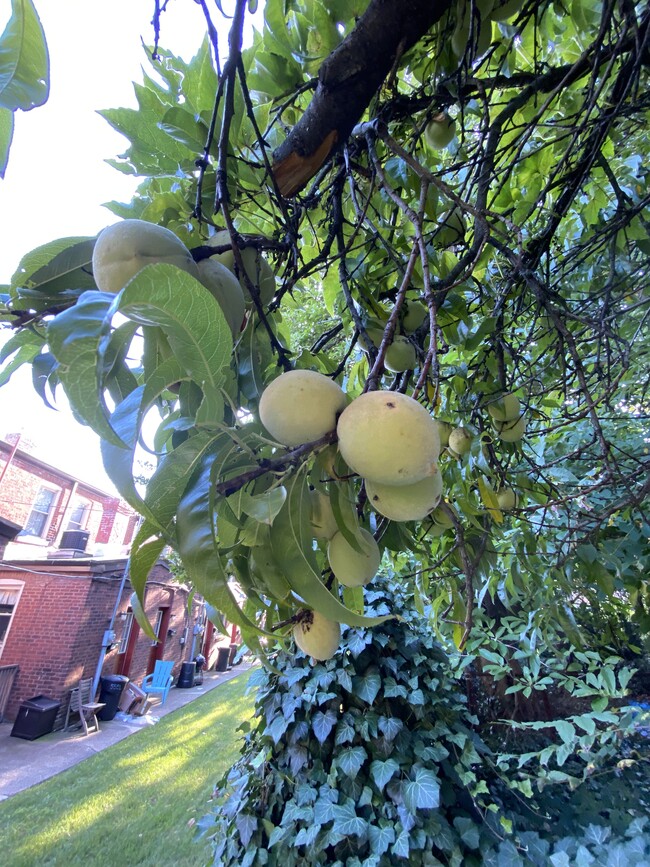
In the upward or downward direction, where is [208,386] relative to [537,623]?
upward

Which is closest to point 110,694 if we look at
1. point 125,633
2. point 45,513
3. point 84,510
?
point 125,633

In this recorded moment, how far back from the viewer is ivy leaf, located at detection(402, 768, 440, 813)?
2.62 meters

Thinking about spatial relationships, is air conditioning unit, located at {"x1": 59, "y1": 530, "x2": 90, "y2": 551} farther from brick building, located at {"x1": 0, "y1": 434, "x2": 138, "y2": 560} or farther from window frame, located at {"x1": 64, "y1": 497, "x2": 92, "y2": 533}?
window frame, located at {"x1": 64, "y1": 497, "x2": 92, "y2": 533}

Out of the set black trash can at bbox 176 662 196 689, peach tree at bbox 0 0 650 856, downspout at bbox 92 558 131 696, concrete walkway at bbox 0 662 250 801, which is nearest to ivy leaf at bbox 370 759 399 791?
peach tree at bbox 0 0 650 856

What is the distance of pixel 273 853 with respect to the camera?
266 cm

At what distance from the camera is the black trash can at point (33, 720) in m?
9.88

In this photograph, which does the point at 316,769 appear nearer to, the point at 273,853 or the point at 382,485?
the point at 273,853

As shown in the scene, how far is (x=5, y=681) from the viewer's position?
11.1 meters

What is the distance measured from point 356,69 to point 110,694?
14.0 metres

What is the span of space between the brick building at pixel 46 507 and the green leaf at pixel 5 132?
13230 mm

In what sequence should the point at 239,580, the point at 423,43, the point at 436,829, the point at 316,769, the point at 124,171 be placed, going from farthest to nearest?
the point at 316,769
the point at 436,829
the point at 423,43
the point at 124,171
the point at 239,580

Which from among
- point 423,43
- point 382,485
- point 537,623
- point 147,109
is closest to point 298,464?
point 382,485

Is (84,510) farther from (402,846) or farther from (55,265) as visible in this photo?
(55,265)

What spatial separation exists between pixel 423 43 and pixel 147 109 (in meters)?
1.15
